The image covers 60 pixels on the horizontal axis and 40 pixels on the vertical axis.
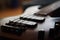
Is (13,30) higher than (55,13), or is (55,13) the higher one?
(55,13)

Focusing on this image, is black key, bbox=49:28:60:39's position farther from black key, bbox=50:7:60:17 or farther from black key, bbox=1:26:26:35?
black key, bbox=50:7:60:17

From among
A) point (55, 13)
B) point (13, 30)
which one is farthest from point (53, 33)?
point (55, 13)

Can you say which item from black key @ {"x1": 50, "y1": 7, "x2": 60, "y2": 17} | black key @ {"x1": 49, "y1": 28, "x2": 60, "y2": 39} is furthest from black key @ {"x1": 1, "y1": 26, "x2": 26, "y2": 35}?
black key @ {"x1": 50, "y1": 7, "x2": 60, "y2": 17}

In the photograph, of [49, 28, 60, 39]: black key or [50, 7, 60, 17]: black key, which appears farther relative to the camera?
[50, 7, 60, 17]: black key

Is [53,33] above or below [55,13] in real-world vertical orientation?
below

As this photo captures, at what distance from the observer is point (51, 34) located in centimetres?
86

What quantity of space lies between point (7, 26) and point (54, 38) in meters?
0.31

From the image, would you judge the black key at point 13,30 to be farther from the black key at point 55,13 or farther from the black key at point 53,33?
the black key at point 55,13

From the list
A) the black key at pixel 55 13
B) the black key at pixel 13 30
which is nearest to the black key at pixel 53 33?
the black key at pixel 13 30

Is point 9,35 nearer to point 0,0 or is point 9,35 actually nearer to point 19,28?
point 19,28

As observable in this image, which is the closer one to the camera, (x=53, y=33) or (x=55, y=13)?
(x=53, y=33)

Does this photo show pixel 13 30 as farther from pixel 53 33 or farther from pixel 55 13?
pixel 55 13

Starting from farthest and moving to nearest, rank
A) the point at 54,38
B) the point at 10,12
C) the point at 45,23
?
the point at 10,12
the point at 45,23
the point at 54,38

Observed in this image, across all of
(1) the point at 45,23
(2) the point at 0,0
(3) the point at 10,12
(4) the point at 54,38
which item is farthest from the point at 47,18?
(2) the point at 0,0
